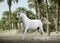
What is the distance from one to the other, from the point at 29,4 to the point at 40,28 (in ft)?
82.8

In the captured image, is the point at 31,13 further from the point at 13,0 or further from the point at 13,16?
the point at 13,0

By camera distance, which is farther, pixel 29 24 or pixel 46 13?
pixel 46 13

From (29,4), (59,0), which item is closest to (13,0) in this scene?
(59,0)

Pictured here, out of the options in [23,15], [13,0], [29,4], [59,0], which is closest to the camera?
[23,15]

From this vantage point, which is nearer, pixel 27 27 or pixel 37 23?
pixel 27 27

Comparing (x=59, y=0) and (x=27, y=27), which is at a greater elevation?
(x=59, y=0)

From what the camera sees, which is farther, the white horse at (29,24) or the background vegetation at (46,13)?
the background vegetation at (46,13)

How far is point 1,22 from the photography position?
4862 centimetres

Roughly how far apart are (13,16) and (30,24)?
95.0ft

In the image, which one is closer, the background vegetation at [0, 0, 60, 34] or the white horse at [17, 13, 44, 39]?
the white horse at [17, 13, 44, 39]

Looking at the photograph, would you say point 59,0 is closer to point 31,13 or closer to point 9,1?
point 9,1

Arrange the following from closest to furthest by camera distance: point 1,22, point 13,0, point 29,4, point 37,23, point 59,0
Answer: point 37,23, point 59,0, point 13,0, point 29,4, point 1,22

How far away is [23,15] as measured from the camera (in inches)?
363

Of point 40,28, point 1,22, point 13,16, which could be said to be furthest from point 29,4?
point 40,28
